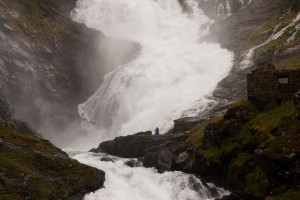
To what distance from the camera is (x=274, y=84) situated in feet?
54.8

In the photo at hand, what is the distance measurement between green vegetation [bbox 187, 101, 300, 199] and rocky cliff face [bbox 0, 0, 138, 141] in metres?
34.5

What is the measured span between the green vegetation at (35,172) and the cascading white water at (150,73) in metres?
19.5

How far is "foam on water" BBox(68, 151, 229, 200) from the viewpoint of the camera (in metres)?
16.3

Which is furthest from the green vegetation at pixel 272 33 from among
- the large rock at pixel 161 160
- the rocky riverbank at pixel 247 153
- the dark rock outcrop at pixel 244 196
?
the dark rock outcrop at pixel 244 196

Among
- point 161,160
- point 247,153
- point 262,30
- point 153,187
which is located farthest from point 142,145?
point 262,30

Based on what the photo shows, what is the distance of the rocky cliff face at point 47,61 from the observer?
43.7 m

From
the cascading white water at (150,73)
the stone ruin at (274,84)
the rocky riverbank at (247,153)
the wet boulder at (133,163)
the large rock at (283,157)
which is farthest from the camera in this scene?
the cascading white water at (150,73)

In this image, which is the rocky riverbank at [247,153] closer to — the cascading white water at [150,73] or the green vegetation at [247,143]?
the green vegetation at [247,143]

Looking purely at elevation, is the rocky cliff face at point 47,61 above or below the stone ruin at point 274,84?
above

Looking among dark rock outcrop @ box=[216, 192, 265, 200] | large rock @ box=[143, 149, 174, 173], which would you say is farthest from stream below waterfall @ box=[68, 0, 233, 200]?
dark rock outcrop @ box=[216, 192, 265, 200]

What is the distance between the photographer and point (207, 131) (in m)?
19.0

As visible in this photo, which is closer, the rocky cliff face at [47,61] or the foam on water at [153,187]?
the foam on water at [153,187]

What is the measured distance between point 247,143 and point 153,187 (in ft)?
22.7

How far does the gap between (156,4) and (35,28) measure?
155 ft
